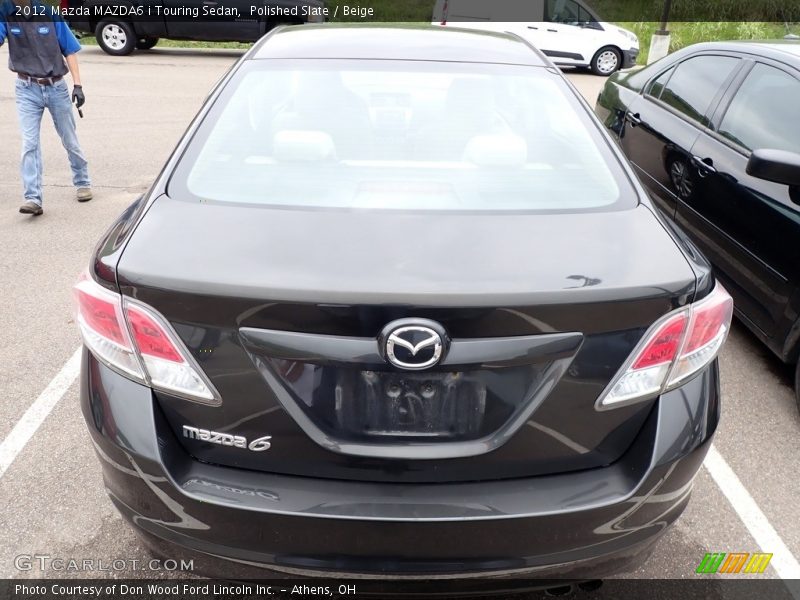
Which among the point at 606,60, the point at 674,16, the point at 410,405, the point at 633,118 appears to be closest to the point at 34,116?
the point at 633,118

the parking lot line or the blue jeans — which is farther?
the blue jeans

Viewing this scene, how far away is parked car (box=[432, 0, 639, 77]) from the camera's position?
14680mm

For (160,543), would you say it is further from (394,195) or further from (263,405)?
(394,195)

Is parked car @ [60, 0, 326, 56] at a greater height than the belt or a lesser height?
lesser

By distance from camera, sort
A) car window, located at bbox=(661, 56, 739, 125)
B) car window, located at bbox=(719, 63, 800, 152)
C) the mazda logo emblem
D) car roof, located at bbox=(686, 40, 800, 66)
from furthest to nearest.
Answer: car window, located at bbox=(661, 56, 739, 125) < car roof, located at bbox=(686, 40, 800, 66) < car window, located at bbox=(719, 63, 800, 152) < the mazda logo emblem

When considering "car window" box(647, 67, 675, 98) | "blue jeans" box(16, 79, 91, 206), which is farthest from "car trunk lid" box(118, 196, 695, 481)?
"blue jeans" box(16, 79, 91, 206)

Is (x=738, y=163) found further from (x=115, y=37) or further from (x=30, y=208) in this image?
(x=115, y=37)

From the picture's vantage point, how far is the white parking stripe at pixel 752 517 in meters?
2.36

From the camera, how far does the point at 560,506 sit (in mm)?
1577

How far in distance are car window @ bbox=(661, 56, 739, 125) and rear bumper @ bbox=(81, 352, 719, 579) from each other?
298 centimetres

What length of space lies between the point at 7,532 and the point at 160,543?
101cm

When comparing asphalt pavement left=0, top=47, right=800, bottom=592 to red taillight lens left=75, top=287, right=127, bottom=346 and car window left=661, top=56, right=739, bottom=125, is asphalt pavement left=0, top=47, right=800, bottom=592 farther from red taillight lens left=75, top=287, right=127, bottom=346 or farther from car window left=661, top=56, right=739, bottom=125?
car window left=661, top=56, right=739, bottom=125

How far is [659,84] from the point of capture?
473 cm

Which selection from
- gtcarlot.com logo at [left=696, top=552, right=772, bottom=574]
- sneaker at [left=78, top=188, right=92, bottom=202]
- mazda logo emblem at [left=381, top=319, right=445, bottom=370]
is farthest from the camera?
sneaker at [left=78, top=188, right=92, bottom=202]
